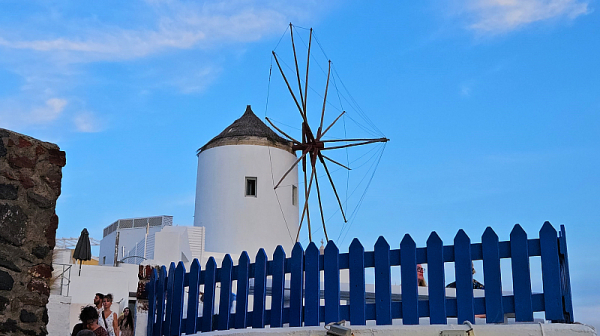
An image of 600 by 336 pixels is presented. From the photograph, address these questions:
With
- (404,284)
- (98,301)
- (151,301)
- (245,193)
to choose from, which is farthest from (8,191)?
(245,193)

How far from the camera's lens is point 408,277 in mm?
5430

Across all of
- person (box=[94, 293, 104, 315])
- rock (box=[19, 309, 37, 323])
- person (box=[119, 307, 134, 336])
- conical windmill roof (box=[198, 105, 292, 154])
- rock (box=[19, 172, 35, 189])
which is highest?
conical windmill roof (box=[198, 105, 292, 154])

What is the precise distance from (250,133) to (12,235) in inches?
565

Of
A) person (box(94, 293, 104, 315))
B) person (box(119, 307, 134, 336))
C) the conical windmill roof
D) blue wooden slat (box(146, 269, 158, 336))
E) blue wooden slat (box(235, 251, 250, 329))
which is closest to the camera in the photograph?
blue wooden slat (box(235, 251, 250, 329))

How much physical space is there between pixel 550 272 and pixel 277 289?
7.60 feet

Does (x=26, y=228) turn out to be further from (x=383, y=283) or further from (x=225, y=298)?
(x=383, y=283)

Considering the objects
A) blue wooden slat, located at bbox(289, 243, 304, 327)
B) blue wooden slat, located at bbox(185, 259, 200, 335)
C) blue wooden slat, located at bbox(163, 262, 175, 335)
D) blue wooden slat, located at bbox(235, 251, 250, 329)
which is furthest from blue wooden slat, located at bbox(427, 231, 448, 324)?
blue wooden slat, located at bbox(163, 262, 175, 335)

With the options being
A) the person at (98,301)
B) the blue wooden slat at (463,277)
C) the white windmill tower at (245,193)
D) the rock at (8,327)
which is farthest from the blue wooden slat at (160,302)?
the white windmill tower at (245,193)

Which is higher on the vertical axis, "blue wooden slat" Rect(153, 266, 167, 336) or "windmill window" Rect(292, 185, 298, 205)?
"windmill window" Rect(292, 185, 298, 205)

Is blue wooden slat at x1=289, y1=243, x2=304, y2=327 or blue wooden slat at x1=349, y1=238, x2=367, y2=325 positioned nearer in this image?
blue wooden slat at x1=349, y1=238, x2=367, y2=325

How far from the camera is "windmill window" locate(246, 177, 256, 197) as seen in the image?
18.3 meters

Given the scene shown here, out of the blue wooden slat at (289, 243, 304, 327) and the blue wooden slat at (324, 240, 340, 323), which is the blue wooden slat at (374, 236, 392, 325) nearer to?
the blue wooden slat at (324, 240, 340, 323)

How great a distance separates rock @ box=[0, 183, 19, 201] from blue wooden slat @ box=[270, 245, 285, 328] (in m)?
2.30

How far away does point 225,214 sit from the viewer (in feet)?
58.4
